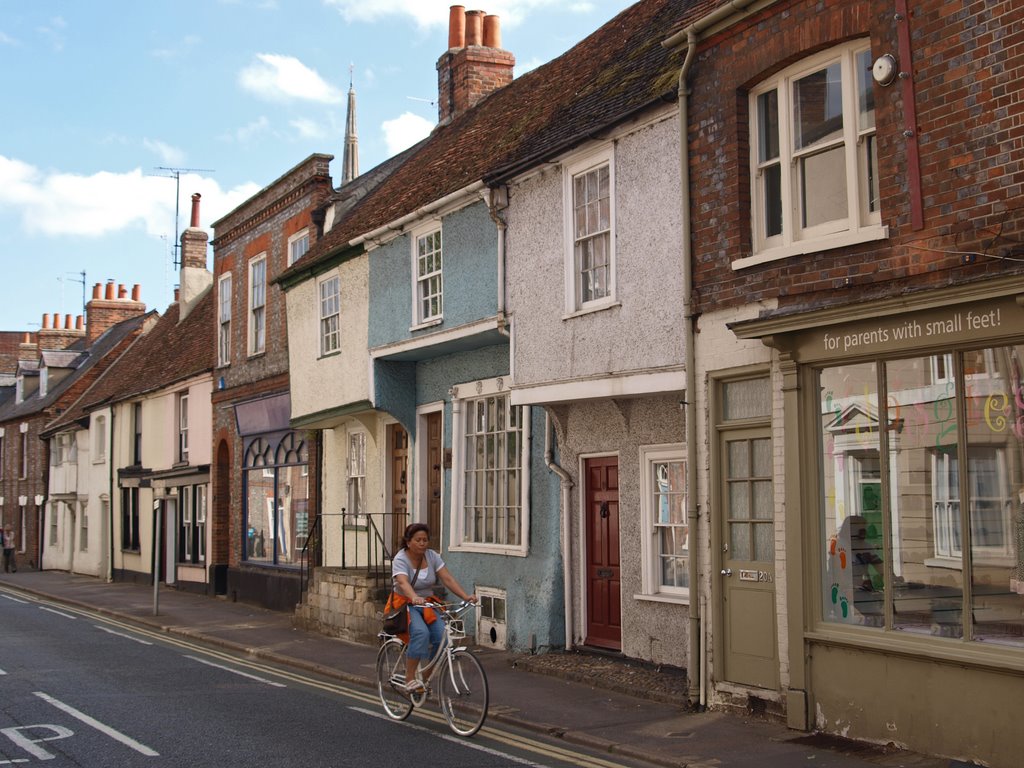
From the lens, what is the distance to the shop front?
27.8 ft

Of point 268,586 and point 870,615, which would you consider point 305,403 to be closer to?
point 268,586

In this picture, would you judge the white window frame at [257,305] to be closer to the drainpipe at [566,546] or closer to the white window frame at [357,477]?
the white window frame at [357,477]

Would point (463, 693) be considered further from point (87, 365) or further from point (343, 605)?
point (87, 365)

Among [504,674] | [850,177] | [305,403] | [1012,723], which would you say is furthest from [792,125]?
[305,403]

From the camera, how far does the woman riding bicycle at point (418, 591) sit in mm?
10445

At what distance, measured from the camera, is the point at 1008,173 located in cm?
849

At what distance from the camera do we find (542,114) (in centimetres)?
1689

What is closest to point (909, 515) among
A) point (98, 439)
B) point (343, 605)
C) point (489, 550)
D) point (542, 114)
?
point (489, 550)

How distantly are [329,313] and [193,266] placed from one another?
1599 cm

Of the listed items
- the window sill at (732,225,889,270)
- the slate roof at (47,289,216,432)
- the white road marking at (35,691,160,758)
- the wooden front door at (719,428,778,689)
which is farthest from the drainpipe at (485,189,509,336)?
the slate roof at (47,289,216,432)

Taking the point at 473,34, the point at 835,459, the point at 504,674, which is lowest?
the point at 504,674

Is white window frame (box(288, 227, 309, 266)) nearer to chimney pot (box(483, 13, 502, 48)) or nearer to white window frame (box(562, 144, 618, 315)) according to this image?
chimney pot (box(483, 13, 502, 48))

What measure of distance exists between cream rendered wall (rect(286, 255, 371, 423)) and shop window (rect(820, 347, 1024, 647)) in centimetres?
996

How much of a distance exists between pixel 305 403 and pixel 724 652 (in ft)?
38.4
